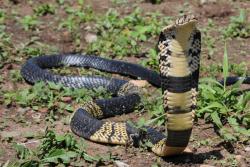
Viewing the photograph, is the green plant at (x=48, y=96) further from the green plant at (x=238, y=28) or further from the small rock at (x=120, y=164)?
the green plant at (x=238, y=28)

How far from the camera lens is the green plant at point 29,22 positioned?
28.7ft

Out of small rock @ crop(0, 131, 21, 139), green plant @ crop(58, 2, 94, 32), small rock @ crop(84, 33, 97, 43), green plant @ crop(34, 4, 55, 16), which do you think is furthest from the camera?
green plant @ crop(34, 4, 55, 16)

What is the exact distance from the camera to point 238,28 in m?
8.35

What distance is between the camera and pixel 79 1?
9.66m

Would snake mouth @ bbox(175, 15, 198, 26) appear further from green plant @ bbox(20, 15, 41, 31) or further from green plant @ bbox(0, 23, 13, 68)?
green plant @ bbox(20, 15, 41, 31)

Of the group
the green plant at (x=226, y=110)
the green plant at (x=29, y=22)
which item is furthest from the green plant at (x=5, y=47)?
the green plant at (x=226, y=110)

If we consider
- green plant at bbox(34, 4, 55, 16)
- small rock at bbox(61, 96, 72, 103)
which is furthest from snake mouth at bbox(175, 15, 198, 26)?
green plant at bbox(34, 4, 55, 16)

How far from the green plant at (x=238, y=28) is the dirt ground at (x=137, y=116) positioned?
120 millimetres

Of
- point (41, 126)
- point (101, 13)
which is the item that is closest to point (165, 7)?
point (101, 13)

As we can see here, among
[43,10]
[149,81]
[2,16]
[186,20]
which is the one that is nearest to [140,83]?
[149,81]

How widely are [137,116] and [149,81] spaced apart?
3.80ft

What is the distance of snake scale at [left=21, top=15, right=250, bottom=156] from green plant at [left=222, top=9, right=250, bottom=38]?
1.71 metres

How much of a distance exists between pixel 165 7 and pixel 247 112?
14.7ft

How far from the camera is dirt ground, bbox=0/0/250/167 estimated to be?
455 cm
